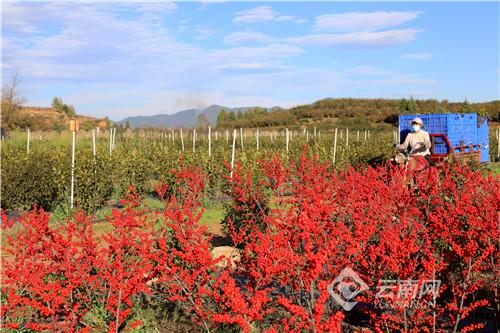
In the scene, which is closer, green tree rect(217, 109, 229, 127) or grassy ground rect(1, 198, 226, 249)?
grassy ground rect(1, 198, 226, 249)

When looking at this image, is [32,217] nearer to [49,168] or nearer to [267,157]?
[49,168]

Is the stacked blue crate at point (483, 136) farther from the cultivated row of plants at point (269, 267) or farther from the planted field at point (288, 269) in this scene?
the cultivated row of plants at point (269, 267)

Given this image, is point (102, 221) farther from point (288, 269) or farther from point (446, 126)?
point (446, 126)

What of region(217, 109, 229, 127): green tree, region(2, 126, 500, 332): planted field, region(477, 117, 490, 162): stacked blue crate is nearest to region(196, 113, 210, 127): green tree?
region(217, 109, 229, 127): green tree

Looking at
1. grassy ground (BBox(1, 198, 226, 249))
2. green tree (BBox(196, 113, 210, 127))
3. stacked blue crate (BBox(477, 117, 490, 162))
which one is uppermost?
green tree (BBox(196, 113, 210, 127))

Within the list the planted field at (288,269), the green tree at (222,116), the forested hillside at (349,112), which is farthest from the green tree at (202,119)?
the planted field at (288,269)

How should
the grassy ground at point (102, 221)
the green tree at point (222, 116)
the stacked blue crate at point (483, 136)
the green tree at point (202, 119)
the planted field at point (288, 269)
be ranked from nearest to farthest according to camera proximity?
the planted field at point (288, 269) → the grassy ground at point (102, 221) → the stacked blue crate at point (483, 136) → the green tree at point (202, 119) → the green tree at point (222, 116)

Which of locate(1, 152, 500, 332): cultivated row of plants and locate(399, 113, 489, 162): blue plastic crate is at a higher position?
locate(399, 113, 489, 162): blue plastic crate

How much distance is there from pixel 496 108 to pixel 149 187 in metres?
48.3

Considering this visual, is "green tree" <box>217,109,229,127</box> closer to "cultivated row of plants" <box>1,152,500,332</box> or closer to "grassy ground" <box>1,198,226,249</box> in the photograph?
"grassy ground" <box>1,198,226,249</box>

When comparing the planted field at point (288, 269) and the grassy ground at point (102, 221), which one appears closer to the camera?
the planted field at point (288, 269)

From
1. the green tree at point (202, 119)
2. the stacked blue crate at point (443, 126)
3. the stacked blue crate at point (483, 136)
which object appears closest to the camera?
the stacked blue crate at point (443, 126)

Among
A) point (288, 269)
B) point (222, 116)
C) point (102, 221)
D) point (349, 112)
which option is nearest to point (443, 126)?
point (102, 221)

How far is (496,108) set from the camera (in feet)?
Result: 172
